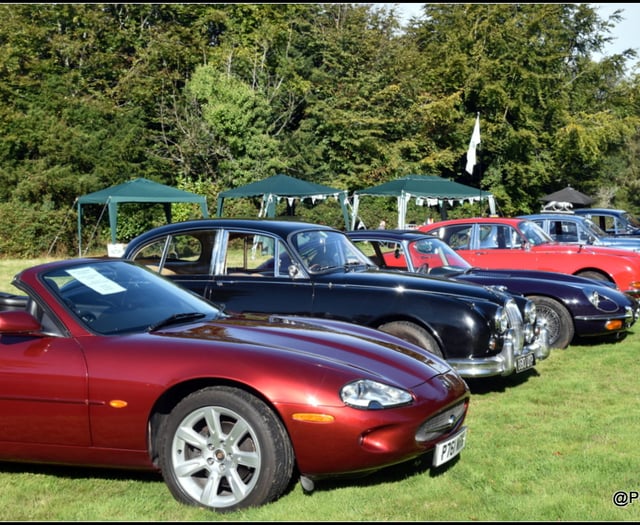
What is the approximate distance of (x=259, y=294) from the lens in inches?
284

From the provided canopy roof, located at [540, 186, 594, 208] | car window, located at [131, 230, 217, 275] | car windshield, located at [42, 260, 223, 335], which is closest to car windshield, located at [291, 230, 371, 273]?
car window, located at [131, 230, 217, 275]

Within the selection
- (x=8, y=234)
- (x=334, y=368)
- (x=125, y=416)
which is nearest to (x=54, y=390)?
(x=125, y=416)

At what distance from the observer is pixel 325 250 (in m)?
7.59

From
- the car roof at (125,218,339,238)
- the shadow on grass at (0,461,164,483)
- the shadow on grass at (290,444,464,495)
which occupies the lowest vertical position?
the shadow on grass at (0,461,164,483)

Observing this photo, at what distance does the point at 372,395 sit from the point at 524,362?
11.5ft

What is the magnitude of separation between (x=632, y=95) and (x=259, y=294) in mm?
43593

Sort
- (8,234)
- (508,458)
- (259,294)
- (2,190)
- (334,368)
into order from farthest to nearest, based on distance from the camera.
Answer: (2,190), (8,234), (259,294), (508,458), (334,368)

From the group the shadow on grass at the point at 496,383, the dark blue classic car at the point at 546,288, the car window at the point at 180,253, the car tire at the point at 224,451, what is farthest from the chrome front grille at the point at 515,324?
the car tire at the point at 224,451

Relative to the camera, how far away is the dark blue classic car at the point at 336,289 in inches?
265

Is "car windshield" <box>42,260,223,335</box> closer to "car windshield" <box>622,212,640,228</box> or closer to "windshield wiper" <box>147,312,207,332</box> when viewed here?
"windshield wiper" <box>147,312,207,332</box>

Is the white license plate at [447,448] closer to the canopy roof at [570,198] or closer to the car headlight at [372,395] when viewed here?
the car headlight at [372,395]

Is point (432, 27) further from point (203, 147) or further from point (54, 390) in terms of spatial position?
point (54, 390)

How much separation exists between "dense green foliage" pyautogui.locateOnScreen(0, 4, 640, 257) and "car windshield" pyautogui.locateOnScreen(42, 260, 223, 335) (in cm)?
2650

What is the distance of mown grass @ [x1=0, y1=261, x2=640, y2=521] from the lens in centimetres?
394
